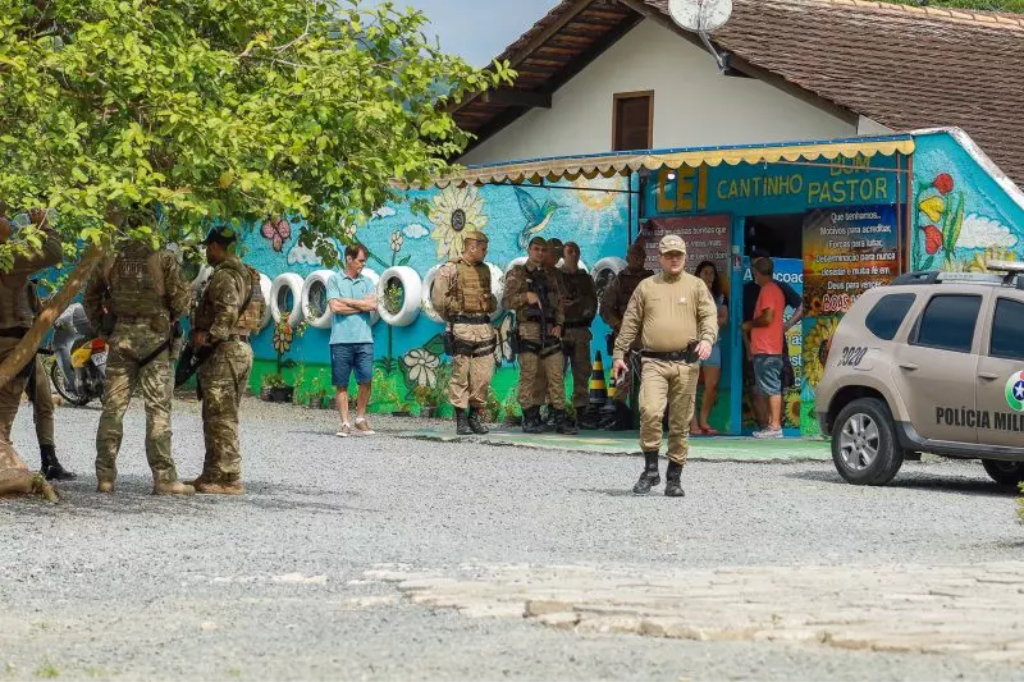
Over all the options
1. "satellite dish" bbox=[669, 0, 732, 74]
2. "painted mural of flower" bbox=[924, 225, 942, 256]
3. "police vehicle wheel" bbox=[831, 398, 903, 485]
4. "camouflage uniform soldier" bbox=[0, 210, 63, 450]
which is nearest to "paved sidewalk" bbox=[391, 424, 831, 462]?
"police vehicle wheel" bbox=[831, 398, 903, 485]

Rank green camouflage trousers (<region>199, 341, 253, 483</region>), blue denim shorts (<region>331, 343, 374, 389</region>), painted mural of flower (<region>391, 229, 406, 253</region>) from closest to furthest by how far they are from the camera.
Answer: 1. green camouflage trousers (<region>199, 341, 253, 483</region>)
2. blue denim shorts (<region>331, 343, 374, 389</region>)
3. painted mural of flower (<region>391, 229, 406, 253</region>)

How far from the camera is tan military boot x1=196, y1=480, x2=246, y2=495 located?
14727mm

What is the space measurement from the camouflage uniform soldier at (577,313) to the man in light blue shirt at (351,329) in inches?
91.1

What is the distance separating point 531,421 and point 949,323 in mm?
6929

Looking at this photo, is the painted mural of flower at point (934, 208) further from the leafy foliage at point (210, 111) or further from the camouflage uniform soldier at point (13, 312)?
the camouflage uniform soldier at point (13, 312)

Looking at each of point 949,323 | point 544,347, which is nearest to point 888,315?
point 949,323

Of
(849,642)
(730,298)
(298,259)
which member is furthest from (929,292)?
(298,259)

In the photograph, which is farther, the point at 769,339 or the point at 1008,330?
the point at 769,339

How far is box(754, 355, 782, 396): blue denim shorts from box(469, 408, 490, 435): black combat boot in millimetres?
2957

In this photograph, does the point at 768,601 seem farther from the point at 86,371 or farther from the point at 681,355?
the point at 86,371

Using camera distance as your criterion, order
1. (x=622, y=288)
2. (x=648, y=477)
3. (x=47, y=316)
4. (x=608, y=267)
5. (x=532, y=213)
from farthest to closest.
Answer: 1. (x=532, y=213)
2. (x=608, y=267)
3. (x=622, y=288)
4. (x=648, y=477)
5. (x=47, y=316)

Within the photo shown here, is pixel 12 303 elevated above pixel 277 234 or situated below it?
below

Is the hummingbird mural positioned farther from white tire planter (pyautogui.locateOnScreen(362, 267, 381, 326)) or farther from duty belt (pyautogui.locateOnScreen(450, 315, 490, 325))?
duty belt (pyautogui.locateOnScreen(450, 315, 490, 325))

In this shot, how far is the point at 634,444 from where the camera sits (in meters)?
20.3
